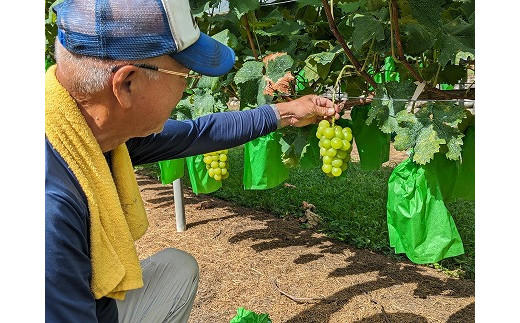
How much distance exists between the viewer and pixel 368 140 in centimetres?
246

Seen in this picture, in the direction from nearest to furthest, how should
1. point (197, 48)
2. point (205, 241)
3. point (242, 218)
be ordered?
point (197, 48), point (205, 241), point (242, 218)

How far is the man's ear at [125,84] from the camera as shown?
1.24m

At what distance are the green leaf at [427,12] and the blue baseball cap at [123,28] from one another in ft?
2.82

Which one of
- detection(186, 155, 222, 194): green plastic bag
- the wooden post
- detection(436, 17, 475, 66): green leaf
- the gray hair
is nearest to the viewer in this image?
the gray hair

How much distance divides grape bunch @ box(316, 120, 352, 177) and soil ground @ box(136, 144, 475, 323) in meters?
1.21

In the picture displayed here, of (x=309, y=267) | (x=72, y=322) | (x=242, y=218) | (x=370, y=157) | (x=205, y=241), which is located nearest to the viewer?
(x=72, y=322)

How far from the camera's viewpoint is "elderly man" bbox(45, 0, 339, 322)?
1164 millimetres

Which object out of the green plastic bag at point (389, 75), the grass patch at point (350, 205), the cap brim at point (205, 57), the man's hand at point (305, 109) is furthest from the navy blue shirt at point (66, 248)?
the grass patch at point (350, 205)

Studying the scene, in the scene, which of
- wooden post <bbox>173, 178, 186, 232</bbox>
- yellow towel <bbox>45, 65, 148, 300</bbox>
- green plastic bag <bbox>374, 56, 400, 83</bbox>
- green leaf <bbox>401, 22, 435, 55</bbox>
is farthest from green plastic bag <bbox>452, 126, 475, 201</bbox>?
wooden post <bbox>173, 178, 186, 232</bbox>

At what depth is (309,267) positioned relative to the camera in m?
3.63

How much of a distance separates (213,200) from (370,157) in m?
3.08

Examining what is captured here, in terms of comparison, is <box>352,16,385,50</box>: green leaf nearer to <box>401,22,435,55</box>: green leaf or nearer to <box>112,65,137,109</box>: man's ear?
<box>401,22,435,55</box>: green leaf

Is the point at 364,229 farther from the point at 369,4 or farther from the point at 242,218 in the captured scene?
the point at 369,4

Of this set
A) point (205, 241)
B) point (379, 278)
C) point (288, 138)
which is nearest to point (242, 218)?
point (205, 241)
